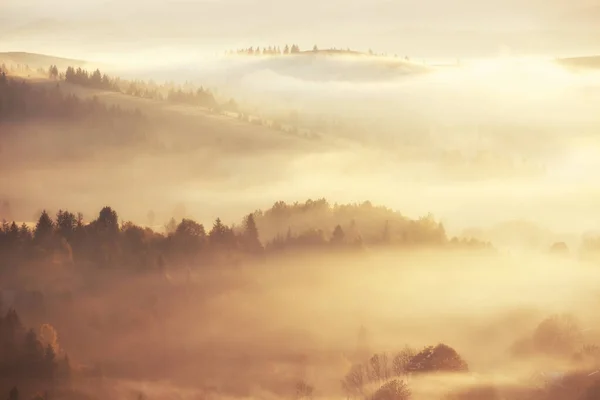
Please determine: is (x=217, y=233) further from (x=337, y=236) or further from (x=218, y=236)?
(x=337, y=236)

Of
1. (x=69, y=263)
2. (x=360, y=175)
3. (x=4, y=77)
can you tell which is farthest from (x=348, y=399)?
(x=4, y=77)

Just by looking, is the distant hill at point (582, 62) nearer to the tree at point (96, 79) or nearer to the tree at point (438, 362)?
the tree at point (438, 362)

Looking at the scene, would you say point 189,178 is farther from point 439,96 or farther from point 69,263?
point 439,96

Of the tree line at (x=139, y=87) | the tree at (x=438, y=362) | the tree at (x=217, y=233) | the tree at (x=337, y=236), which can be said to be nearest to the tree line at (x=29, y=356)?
the tree at (x=217, y=233)

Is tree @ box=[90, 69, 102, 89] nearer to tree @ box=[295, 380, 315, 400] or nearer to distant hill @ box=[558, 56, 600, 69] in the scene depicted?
tree @ box=[295, 380, 315, 400]

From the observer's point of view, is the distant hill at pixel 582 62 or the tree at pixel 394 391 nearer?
the tree at pixel 394 391

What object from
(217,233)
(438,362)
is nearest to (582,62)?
(438,362)

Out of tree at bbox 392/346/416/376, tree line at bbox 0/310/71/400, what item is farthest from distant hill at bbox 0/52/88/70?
tree at bbox 392/346/416/376
